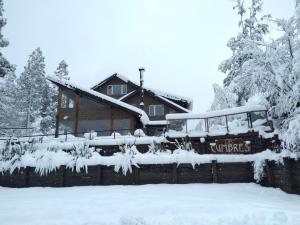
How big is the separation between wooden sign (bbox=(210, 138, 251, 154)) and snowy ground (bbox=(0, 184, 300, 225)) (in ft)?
9.04

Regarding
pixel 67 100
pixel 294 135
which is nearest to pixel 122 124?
pixel 67 100

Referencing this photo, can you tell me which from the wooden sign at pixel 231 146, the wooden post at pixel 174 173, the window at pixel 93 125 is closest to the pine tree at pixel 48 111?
the window at pixel 93 125

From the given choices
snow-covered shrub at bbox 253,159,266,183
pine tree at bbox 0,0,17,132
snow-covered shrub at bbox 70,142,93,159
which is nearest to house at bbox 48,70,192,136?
pine tree at bbox 0,0,17,132

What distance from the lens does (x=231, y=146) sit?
15016 millimetres

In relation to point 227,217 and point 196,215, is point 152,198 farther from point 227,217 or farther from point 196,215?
point 227,217

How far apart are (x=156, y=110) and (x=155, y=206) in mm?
23033

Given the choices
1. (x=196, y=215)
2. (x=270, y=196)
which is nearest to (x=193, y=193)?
(x=270, y=196)

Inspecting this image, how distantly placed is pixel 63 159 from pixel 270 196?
9.68 metres

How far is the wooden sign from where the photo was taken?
48.3 feet

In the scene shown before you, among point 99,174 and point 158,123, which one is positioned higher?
point 158,123

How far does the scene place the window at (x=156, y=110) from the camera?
31048mm

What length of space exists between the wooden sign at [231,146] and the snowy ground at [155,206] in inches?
109

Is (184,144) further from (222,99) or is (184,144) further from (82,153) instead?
(222,99)

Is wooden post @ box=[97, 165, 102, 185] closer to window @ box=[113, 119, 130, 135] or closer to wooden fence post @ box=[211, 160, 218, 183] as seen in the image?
wooden fence post @ box=[211, 160, 218, 183]
